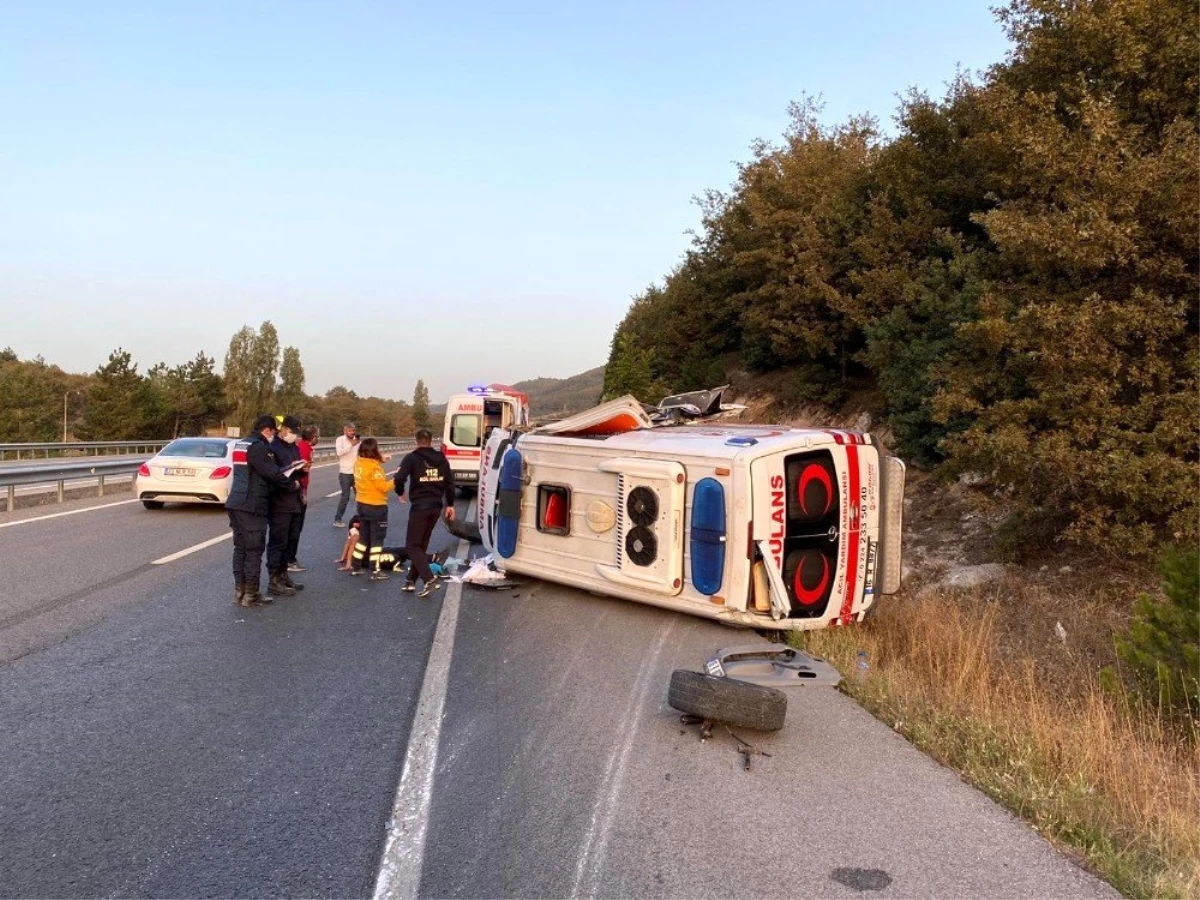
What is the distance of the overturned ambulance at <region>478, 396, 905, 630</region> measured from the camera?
6.80m

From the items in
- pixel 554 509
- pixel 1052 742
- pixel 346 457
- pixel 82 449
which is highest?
pixel 346 457

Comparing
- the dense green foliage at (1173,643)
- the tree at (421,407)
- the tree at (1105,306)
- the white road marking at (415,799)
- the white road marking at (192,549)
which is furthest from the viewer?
the tree at (421,407)

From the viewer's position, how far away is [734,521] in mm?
6742

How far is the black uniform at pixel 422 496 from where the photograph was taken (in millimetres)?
9031

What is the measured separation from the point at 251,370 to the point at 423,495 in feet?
297

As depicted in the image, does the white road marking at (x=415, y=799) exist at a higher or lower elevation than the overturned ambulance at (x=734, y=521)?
lower

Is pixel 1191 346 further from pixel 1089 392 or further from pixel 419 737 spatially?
pixel 419 737

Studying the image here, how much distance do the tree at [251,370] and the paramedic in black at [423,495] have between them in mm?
86516

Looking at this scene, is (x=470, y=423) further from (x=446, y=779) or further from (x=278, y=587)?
(x=446, y=779)

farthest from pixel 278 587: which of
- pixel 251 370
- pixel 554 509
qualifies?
pixel 251 370

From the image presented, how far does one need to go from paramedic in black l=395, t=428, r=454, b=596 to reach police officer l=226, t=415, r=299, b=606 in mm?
1433

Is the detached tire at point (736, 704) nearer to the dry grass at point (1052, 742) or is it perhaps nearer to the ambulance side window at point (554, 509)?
the dry grass at point (1052, 742)

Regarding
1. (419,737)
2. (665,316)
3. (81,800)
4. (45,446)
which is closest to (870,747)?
(419,737)

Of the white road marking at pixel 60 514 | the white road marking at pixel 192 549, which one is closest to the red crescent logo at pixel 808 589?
the white road marking at pixel 192 549
